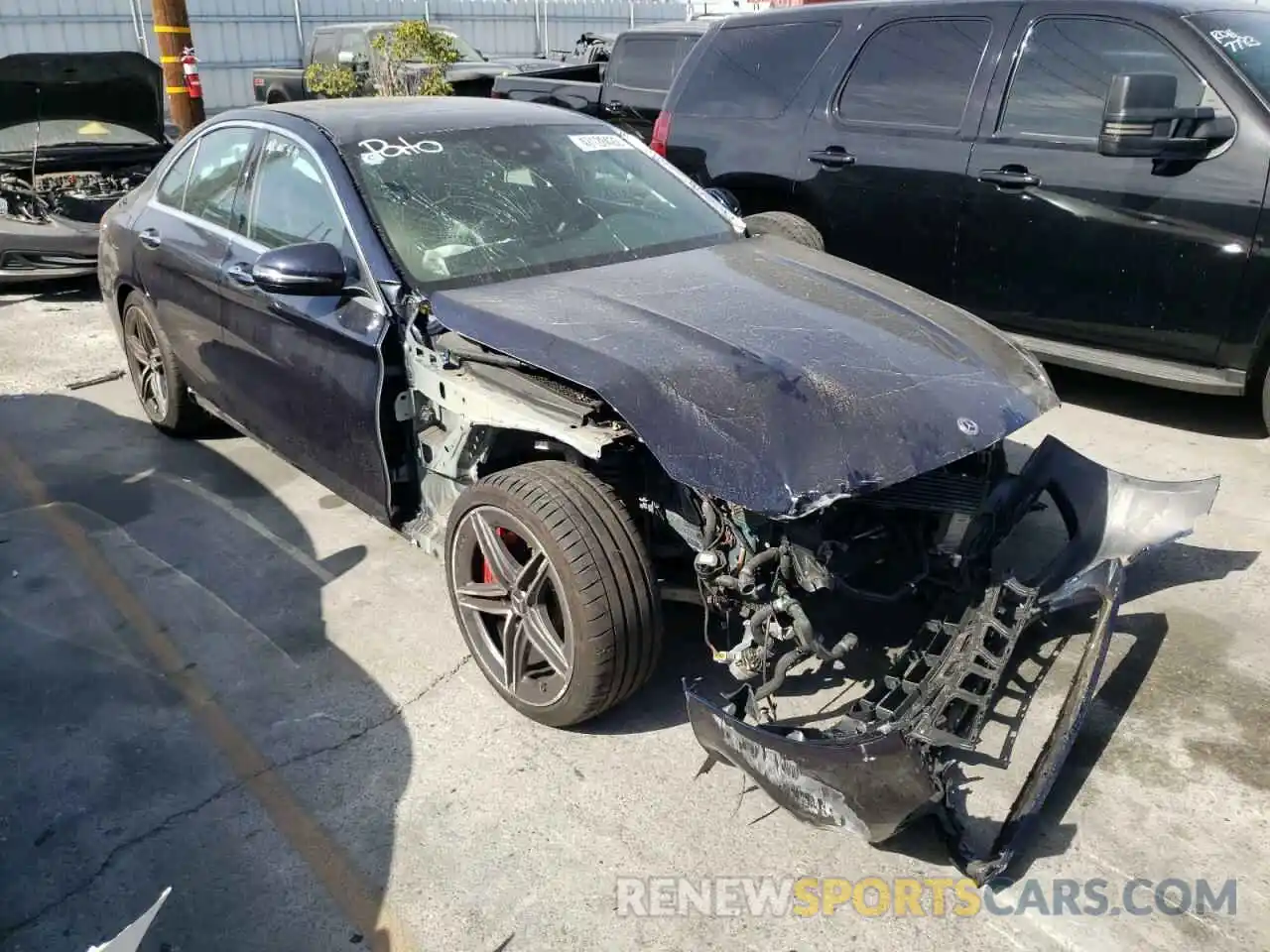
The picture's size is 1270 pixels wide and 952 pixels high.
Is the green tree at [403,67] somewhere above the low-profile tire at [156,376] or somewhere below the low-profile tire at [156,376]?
above

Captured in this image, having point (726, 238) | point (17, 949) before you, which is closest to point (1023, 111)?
point (726, 238)

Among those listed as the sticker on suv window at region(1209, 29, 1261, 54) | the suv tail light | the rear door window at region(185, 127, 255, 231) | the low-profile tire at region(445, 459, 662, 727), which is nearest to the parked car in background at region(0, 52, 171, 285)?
the rear door window at region(185, 127, 255, 231)

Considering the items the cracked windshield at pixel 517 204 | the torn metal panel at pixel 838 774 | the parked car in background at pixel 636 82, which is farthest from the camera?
the parked car in background at pixel 636 82

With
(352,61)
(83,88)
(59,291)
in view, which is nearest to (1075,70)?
(83,88)

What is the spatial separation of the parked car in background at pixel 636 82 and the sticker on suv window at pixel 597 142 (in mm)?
4692

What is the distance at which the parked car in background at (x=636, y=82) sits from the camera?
30.0 ft

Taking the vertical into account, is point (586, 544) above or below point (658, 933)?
above

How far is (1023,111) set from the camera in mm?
5379

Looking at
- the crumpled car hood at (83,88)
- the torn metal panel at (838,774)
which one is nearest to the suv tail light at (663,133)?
the crumpled car hood at (83,88)

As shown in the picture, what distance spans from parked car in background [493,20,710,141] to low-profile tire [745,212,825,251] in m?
3.73

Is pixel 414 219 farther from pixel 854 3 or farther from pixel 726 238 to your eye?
pixel 854 3

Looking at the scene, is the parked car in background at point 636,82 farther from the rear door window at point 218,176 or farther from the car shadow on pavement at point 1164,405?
the rear door window at point 218,176

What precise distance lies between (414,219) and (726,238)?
126cm

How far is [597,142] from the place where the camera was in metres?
4.45
